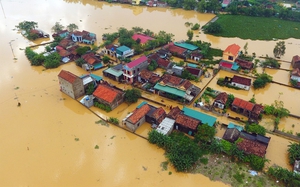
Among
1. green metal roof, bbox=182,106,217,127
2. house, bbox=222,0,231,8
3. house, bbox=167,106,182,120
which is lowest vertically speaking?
green metal roof, bbox=182,106,217,127

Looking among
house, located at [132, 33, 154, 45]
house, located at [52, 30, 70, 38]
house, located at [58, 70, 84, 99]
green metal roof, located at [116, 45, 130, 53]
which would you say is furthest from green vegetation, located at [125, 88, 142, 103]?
house, located at [52, 30, 70, 38]

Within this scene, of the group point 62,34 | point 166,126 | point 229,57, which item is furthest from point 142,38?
point 166,126

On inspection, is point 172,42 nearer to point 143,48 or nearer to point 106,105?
point 143,48

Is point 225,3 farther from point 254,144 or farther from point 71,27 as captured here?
point 254,144

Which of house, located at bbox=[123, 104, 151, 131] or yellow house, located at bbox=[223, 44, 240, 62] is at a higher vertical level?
yellow house, located at bbox=[223, 44, 240, 62]

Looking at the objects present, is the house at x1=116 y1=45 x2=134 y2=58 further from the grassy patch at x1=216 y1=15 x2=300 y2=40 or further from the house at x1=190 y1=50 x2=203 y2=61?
the grassy patch at x1=216 y1=15 x2=300 y2=40

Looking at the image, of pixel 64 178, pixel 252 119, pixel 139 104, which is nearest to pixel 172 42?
pixel 139 104

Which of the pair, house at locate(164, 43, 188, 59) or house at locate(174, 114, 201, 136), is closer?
house at locate(174, 114, 201, 136)
